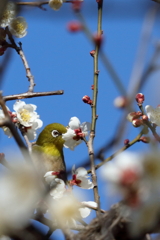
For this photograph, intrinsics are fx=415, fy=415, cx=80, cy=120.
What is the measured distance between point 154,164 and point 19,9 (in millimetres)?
1795

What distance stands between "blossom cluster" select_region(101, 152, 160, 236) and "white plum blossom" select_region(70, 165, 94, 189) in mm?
1251

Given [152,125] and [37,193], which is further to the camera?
[152,125]

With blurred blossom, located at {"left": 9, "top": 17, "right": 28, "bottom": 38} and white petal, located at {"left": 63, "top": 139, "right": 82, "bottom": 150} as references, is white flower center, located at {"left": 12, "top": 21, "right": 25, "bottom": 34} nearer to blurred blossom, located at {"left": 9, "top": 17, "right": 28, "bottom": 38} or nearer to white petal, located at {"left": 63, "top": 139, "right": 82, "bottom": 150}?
blurred blossom, located at {"left": 9, "top": 17, "right": 28, "bottom": 38}

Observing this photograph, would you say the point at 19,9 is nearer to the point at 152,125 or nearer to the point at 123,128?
the point at 152,125

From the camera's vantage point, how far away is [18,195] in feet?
4.72

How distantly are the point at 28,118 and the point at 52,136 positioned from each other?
146cm

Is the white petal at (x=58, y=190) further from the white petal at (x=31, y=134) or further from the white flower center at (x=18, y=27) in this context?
the white flower center at (x=18, y=27)

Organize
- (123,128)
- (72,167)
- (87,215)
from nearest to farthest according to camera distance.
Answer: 1. (123,128)
2. (87,215)
3. (72,167)

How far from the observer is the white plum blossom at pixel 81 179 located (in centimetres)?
268

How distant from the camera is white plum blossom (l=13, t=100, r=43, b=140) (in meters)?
3.34

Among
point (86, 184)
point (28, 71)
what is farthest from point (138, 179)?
point (28, 71)

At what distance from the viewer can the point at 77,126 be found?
311 cm

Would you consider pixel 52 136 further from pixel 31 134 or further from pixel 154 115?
pixel 154 115

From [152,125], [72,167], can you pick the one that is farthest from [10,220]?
[152,125]
